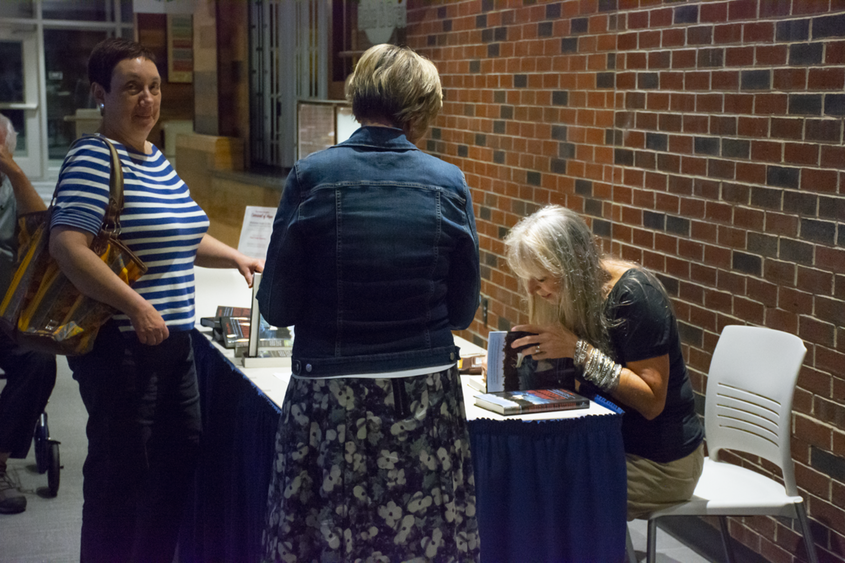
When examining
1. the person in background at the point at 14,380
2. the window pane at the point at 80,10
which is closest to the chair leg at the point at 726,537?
the person in background at the point at 14,380

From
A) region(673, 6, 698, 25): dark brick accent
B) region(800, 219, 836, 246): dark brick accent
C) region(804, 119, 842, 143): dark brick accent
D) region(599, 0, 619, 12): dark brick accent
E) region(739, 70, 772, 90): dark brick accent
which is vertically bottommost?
region(800, 219, 836, 246): dark brick accent

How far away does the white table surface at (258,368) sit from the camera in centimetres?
208

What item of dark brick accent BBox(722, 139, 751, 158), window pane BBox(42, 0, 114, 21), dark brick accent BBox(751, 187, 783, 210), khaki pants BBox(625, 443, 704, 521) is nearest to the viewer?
khaki pants BBox(625, 443, 704, 521)

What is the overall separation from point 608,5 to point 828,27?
111 cm

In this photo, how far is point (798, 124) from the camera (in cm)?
256

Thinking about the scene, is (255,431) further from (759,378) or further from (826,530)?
(826,530)

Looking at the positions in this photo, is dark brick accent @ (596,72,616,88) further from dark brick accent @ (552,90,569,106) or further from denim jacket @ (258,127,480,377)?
denim jacket @ (258,127,480,377)

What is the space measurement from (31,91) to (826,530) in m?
10.0

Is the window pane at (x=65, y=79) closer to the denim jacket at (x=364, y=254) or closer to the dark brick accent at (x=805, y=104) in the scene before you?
the dark brick accent at (x=805, y=104)

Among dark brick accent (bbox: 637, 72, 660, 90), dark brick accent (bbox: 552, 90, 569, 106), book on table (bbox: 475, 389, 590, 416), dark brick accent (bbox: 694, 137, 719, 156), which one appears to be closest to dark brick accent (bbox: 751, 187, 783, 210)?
dark brick accent (bbox: 694, 137, 719, 156)

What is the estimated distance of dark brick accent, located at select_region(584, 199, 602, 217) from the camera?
3.56 metres

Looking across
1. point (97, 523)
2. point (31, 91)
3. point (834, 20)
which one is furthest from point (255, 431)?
point (31, 91)

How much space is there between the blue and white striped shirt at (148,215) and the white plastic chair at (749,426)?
1.34 m

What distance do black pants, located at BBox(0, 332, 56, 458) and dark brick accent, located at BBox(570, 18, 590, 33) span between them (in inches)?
95.1
